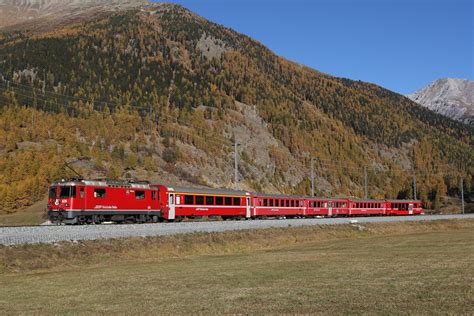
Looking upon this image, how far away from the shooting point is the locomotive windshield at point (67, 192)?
37.8 meters

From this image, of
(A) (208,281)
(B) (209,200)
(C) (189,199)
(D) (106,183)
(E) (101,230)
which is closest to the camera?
(A) (208,281)

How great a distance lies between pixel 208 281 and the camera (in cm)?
2095

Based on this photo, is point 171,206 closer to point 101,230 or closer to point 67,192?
point 67,192

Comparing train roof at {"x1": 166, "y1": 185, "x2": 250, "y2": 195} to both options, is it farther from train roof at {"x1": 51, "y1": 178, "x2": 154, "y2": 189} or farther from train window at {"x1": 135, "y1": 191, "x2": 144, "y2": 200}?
train window at {"x1": 135, "y1": 191, "x2": 144, "y2": 200}

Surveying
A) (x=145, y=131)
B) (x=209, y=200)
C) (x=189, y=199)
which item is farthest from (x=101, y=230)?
(x=145, y=131)

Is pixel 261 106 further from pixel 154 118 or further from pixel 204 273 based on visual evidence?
pixel 204 273

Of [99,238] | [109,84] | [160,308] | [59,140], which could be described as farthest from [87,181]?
[109,84]

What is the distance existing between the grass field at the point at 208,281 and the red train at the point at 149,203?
20.0 feet

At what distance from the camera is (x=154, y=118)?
153500 millimetres

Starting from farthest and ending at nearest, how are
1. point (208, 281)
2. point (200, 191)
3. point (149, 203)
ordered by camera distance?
point (200, 191) < point (149, 203) < point (208, 281)

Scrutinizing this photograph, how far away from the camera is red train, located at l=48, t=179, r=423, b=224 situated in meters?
38.1

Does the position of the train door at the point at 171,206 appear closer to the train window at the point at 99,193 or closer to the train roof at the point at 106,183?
the train roof at the point at 106,183

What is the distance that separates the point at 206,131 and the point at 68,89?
1760 inches

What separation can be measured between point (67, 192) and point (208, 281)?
794 inches
